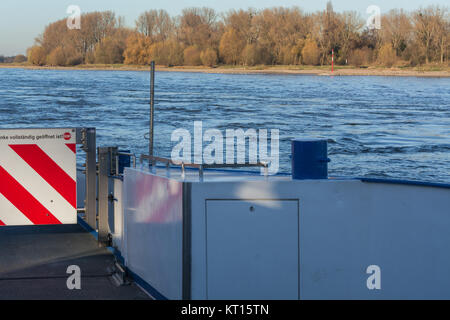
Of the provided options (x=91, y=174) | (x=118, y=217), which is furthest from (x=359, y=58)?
(x=118, y=217)

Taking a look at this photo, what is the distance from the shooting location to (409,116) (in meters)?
46.7

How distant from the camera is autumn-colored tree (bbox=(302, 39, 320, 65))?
400ft

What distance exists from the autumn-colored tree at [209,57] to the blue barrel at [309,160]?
120 metres

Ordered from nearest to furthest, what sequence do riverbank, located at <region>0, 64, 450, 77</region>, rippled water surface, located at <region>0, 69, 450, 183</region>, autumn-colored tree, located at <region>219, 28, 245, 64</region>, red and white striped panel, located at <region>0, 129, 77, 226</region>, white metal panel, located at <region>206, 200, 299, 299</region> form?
white metal panel, located at <region>206, 200, 299, 299</region> < red and white striped panel, located at <region>0, 129, 77, 226</region> < rippled water surface, located at <region>0, 69, 450, 183</region> < riverbank, located at <region>0, 64, 450, 77</region> < autumn-colored tree, located at <region>219, 28, 245, 64</region>

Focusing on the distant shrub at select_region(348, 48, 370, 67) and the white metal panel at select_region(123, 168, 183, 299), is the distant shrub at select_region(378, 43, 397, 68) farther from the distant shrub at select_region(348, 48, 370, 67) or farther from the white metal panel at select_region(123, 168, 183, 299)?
the white metal panel at select_region(123, 168, 183, 299)

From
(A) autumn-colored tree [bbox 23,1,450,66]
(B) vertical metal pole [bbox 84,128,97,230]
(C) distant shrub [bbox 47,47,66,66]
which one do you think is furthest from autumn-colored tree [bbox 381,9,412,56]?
(B) vertical metal pole [bbox 84,128,97,230]

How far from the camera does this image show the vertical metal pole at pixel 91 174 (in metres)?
6.85

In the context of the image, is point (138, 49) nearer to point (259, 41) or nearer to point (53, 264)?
point (259, 41)

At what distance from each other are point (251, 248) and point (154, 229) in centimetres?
88

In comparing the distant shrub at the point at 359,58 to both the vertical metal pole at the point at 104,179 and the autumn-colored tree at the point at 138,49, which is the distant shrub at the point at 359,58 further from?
the vertical metal pole at the point at 104,179

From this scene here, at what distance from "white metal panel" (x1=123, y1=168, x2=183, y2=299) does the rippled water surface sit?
20.9 m

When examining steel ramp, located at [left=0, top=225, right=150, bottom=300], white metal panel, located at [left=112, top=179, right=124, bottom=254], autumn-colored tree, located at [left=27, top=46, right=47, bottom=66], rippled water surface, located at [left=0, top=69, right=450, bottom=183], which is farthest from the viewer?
autumn-colored tree, located at [left=27, top=46, right=47, bottom=66]
